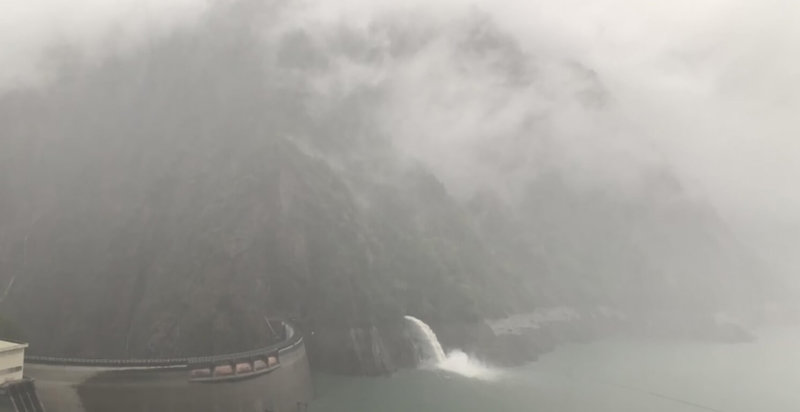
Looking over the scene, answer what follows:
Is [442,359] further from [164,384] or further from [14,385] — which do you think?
[14,385]

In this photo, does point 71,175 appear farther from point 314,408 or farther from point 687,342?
point 687,342

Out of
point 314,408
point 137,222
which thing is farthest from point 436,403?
point 137,222

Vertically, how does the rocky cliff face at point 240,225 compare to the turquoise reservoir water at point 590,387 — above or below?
above

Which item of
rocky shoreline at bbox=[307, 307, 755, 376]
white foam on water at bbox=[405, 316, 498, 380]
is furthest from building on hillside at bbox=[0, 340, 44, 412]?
white foam on water at bbox=[405, 316, 498, 380]

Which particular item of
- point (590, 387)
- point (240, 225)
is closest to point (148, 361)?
point (240, 225)

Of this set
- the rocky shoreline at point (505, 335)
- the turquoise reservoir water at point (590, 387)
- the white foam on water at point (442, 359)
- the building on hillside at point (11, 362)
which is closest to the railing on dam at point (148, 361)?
the building on hillside at point (11, 362)

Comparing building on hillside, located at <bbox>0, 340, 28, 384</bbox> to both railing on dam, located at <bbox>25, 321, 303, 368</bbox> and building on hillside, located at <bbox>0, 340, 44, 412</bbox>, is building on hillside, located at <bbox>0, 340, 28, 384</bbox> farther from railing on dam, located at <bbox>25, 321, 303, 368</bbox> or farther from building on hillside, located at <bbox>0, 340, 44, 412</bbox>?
railing on dam, located at <bbox>25, 321, 303, 368</bbox>

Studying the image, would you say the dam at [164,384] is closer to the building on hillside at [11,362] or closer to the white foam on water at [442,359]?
the building on hillside at [11,362]
